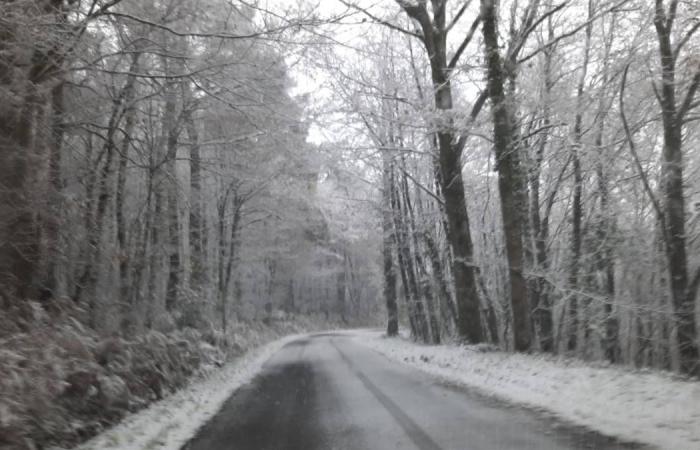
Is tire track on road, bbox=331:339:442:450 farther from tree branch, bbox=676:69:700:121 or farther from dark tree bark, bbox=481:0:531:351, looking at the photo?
tree branch, bbox=676:69:700:121

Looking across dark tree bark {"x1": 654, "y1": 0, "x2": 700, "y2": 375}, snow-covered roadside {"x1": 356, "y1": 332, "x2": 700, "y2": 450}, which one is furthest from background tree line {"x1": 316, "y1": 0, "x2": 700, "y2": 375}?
snow-covered roadside {"x1": 356, "y1": 332, "x2": 700, "y2": 450}

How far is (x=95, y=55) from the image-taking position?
31.3 feet

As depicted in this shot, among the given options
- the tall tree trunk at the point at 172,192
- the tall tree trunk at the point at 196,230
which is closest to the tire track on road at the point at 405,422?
the tall tree trunk at the point at 172,192

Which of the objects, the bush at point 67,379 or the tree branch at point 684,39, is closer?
the bush at point 67,379

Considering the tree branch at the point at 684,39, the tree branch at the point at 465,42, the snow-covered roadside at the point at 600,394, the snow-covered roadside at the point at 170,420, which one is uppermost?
the tree branch at the point at 465,42

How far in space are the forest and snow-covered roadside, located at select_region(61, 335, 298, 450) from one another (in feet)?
1.15

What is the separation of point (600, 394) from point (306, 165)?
1746 cm

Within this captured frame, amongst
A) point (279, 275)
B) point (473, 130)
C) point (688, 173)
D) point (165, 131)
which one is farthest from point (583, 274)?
point (279, 275)

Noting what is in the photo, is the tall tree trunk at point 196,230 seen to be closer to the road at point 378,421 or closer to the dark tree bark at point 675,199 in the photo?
the road at point 378,421

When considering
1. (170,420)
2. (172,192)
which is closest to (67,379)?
(170,420)

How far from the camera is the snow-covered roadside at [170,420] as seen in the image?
673cm

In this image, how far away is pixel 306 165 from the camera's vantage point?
2344 cm

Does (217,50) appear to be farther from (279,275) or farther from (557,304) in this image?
(279,275)

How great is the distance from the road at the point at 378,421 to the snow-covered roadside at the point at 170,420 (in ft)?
0.77
